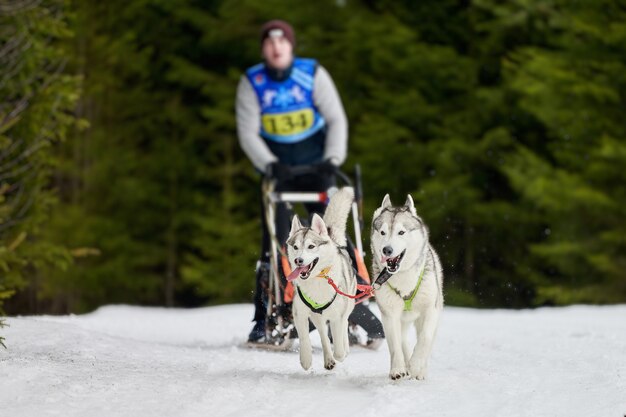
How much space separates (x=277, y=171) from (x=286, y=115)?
2.04 ft

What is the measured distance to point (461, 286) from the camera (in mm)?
16922

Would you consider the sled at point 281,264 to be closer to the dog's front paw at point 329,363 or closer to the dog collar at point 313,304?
the dog's front paw at point 329,363

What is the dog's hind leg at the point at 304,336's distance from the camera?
5.04 meters

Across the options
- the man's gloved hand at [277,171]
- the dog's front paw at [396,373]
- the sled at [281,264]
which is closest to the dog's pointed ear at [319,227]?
the dog's front paw at [396,373]

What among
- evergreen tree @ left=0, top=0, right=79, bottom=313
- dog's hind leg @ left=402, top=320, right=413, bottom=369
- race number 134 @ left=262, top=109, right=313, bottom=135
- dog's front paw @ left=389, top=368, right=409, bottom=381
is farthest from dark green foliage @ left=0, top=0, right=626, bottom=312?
dog's front paw @ left=389, top=368, right=409, bottom=381

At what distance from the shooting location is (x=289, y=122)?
24.1 ft

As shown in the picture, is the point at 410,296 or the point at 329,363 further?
the point at 329,363

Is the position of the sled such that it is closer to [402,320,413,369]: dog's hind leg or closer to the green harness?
[402,320,413,369]: dog's hind leg

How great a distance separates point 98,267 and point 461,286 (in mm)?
7112

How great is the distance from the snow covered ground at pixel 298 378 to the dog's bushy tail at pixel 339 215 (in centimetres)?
74

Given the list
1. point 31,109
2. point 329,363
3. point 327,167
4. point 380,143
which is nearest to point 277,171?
point 327,167

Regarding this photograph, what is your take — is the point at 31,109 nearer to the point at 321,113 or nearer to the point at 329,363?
the point at 321,113

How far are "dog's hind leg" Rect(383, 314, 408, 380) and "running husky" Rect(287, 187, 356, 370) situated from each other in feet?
0.98

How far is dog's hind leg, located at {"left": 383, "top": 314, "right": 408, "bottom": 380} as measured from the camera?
4777mm
